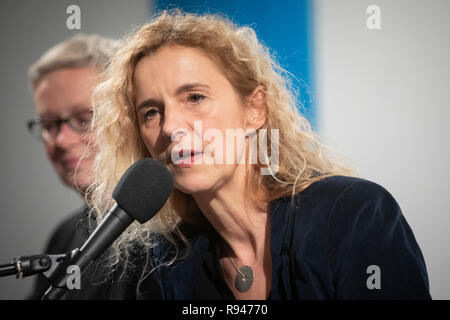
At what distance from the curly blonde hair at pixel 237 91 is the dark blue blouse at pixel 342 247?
0.22 feet

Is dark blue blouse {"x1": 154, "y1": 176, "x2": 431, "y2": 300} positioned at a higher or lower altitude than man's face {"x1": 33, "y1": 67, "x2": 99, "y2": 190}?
lower

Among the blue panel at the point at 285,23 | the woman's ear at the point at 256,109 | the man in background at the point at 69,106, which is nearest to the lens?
the woman's ear at the point at 256,109

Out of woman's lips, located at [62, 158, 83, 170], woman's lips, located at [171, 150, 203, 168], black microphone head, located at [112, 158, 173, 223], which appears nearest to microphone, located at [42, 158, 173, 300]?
black microphone head, located at [112, 158, 173, 223]

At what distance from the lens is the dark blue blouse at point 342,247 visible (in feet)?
2.54

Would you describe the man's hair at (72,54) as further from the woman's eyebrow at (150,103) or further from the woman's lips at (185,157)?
the woman's lips at (185,157)

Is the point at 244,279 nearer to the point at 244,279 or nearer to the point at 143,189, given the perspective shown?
the point at 244,279

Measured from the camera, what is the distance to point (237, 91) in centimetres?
99

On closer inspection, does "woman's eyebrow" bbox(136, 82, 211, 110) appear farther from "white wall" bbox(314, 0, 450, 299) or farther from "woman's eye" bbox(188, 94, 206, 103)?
"white wall" bbox(314, 0, 450, 299)

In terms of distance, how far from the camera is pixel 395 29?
113 centimetres

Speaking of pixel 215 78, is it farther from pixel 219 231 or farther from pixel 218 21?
pixel 219 231

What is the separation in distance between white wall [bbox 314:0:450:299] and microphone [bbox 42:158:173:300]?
59cm

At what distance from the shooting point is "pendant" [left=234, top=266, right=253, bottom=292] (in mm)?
971

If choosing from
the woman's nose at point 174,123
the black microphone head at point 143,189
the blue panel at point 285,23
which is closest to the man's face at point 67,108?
the blue panel at point 285,23

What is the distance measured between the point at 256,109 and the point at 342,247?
1.25 feet
